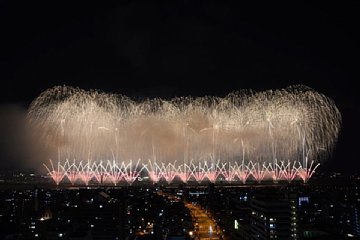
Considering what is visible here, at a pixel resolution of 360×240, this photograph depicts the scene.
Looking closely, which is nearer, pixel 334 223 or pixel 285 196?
pixel 285 196

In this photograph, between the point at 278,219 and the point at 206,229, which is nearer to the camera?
the point at 278,219

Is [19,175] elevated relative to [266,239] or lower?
elevated

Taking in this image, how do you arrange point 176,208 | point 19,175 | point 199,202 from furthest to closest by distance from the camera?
1. point 19,175
2. point 199,202
3. point 176,208

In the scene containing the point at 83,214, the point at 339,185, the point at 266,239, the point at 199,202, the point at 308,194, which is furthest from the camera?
the point at 339,185

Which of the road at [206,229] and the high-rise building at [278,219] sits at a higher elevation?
the high-rise building at [278,219]

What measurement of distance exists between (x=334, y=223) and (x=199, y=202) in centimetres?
2068

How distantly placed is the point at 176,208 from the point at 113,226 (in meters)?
15.5

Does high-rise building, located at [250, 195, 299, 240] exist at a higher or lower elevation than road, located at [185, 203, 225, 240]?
higher

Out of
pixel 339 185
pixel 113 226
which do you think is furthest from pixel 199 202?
pixel 113 226

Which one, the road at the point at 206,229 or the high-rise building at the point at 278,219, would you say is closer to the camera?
the high-rise building at the point at 278,219

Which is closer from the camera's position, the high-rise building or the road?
the high-rise building

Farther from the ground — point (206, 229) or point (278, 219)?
point (278, 219)

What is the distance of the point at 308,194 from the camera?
47781 millimetres

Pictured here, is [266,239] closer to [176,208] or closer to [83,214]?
[83,214]
